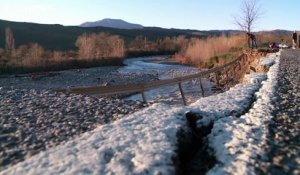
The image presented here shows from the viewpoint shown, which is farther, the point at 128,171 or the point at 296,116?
the point at 296,116

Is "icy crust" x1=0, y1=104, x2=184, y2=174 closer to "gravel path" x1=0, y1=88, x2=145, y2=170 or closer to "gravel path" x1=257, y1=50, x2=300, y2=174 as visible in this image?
"gravel path" x1=0, y1=88, x2=145, y2=170

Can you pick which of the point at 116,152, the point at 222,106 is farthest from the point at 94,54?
the point at 116,152

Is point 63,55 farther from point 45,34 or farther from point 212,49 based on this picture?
point 45,34

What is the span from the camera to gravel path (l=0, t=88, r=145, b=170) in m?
7.39

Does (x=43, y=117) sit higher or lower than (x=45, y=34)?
lower

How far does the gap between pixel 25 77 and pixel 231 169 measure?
42670 millimetres

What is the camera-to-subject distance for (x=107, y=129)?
8141mm

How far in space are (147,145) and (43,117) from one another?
125 inches

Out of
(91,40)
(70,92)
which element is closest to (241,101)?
(70,92)

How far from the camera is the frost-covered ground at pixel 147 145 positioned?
6.14 metres

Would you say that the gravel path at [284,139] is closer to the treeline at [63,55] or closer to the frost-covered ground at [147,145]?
the frost-covered ground at [147,145]

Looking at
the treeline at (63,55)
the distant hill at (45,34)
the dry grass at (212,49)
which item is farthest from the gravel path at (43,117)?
the distant hill at (45,34)

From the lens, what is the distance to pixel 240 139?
7.46 meters

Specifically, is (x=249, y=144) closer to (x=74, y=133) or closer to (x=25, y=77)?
(x=74, y=133)
